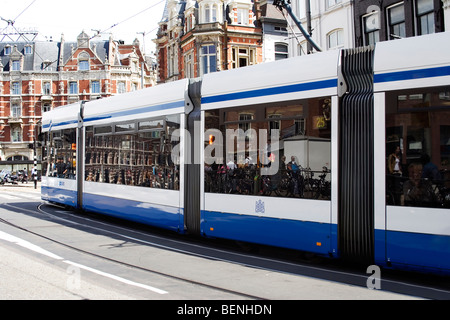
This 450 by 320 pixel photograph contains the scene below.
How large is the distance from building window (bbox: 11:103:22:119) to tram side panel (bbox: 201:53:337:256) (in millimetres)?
57749

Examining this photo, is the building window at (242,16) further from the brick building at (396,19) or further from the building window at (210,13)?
the brick building at (396,19)

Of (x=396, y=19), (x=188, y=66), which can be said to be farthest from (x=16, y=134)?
(x=396, y=19)

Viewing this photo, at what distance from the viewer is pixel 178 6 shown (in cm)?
4312

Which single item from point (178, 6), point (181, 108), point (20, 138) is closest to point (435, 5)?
point (181, 108)

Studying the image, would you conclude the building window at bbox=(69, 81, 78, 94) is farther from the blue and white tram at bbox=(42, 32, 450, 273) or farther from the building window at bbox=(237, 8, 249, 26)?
the blue and white tram at bbox=(42, 32, 450, 273)

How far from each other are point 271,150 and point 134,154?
168 inches

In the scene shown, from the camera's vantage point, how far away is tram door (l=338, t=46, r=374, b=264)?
685cm

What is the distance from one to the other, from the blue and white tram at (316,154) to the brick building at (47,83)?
52727mm

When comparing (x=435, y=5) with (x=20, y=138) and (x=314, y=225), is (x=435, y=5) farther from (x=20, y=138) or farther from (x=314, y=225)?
(x=20, y=138)

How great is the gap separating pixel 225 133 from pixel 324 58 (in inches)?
86.5

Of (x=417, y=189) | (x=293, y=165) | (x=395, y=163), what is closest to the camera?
(x=417, y=189)

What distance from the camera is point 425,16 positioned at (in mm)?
17812

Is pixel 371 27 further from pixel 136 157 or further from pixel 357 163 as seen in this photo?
pixel 357 163
